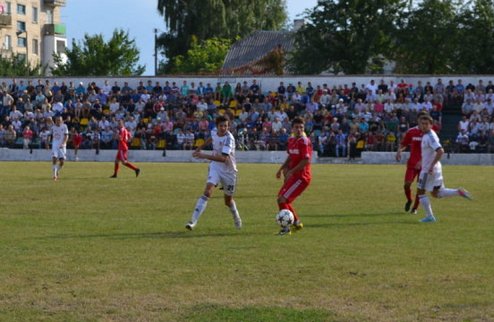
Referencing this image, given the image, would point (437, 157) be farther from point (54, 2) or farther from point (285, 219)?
point (54, 2)

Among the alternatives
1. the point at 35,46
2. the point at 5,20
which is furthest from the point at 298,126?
the point at 35,46

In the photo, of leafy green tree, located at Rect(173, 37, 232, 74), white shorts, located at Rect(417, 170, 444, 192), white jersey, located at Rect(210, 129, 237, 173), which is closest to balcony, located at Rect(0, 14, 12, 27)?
leafy green tree, located at Rect(173, 37, 232, 74)

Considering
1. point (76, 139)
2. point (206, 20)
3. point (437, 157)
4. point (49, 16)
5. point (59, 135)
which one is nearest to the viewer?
point (437, 157)

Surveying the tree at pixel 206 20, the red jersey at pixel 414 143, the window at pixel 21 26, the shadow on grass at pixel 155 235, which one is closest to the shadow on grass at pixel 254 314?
the shadow on grass at pixel 155 235

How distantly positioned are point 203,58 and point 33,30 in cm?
3908

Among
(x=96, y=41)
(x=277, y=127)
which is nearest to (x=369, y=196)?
(x=277, y=127)

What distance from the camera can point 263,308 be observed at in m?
8.42

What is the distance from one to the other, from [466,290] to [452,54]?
5433 centimetres

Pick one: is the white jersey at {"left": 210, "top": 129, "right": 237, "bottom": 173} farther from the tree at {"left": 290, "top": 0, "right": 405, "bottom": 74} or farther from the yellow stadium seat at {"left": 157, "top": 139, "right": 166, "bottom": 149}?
the tree at {"left": 290, "top": 0, "right": 405, "bottom": 74}

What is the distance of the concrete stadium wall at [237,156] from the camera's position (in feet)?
129

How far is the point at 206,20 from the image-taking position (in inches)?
2960

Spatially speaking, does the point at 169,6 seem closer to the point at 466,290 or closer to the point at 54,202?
the point at 54,202

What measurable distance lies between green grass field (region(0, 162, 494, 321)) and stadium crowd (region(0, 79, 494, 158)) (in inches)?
839

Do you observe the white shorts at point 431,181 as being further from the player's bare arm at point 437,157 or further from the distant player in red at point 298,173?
the distant player in red at point 298,173
